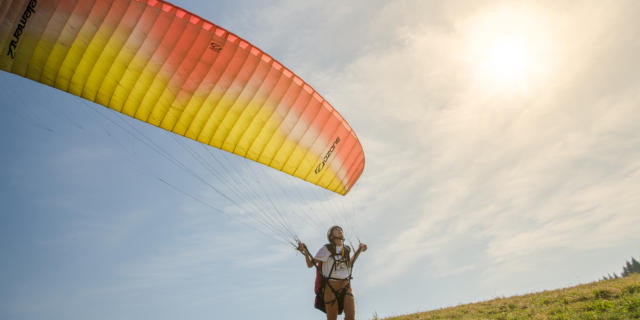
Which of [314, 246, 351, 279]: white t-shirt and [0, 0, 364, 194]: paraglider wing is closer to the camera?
[314, 246, 351, 279]: white t-shirt

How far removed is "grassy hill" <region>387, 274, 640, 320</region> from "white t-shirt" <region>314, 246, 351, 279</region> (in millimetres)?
3567

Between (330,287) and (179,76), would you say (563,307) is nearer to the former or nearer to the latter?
(330,287)


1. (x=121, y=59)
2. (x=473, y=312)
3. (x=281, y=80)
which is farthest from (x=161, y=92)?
(x=473, y=312)

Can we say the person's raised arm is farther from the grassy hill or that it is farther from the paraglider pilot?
the grassy hill

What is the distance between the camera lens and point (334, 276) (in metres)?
7.39

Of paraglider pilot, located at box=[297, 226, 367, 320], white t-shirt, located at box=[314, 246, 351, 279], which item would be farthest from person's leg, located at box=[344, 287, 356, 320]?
white t-shirt, located at box=[314, 246, 351, 279]

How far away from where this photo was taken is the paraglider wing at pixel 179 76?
310 inches

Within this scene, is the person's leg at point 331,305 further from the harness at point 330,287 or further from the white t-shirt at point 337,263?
the white t-shirt at point 337,263

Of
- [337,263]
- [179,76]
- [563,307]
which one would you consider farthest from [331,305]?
[179,76]

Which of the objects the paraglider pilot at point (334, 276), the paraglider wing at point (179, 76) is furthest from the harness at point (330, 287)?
the paraglider wing at point (179, 76)

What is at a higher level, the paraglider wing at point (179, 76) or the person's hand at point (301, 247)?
the paraglider wing at point (179, 76)

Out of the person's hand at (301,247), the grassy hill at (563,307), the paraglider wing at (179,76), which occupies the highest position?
the paraglider wing at (179,76)

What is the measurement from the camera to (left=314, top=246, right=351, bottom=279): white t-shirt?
7.42 m

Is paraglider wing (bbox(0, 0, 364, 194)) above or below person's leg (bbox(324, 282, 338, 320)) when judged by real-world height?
above
